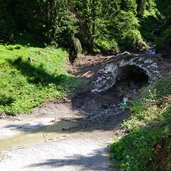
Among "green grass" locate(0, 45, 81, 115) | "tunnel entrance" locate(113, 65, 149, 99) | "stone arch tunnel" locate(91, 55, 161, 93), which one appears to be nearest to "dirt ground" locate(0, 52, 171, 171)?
"tunnel entrance" locate(113, 65, 149, 99)

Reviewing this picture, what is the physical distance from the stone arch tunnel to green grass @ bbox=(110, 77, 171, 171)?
493 inches

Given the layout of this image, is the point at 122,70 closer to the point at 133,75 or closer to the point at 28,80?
the point at 133,75

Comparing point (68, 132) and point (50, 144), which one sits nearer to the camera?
point (50, 144)

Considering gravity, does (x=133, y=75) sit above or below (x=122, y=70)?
below

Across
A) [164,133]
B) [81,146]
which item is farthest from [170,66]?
[164,133]

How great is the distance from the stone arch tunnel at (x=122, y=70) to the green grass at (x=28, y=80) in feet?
7.19

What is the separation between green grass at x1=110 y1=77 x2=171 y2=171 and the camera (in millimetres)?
14797

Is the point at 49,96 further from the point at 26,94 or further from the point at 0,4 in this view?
the point at 0,4

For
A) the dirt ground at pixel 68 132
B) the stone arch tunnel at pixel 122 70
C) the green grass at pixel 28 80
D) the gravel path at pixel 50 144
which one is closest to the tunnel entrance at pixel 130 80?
the stone arch tunnel at pixel 122 70

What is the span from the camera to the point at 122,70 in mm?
39500

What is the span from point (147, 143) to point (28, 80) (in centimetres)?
2062

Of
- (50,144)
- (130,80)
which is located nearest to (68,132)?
(50,144)

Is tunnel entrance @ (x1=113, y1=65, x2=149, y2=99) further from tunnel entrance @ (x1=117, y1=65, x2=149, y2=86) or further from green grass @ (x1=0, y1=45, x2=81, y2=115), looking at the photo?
green grass @ (x1=0, y1=45, x2=81, y2=115)

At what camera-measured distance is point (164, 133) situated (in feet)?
50.8
